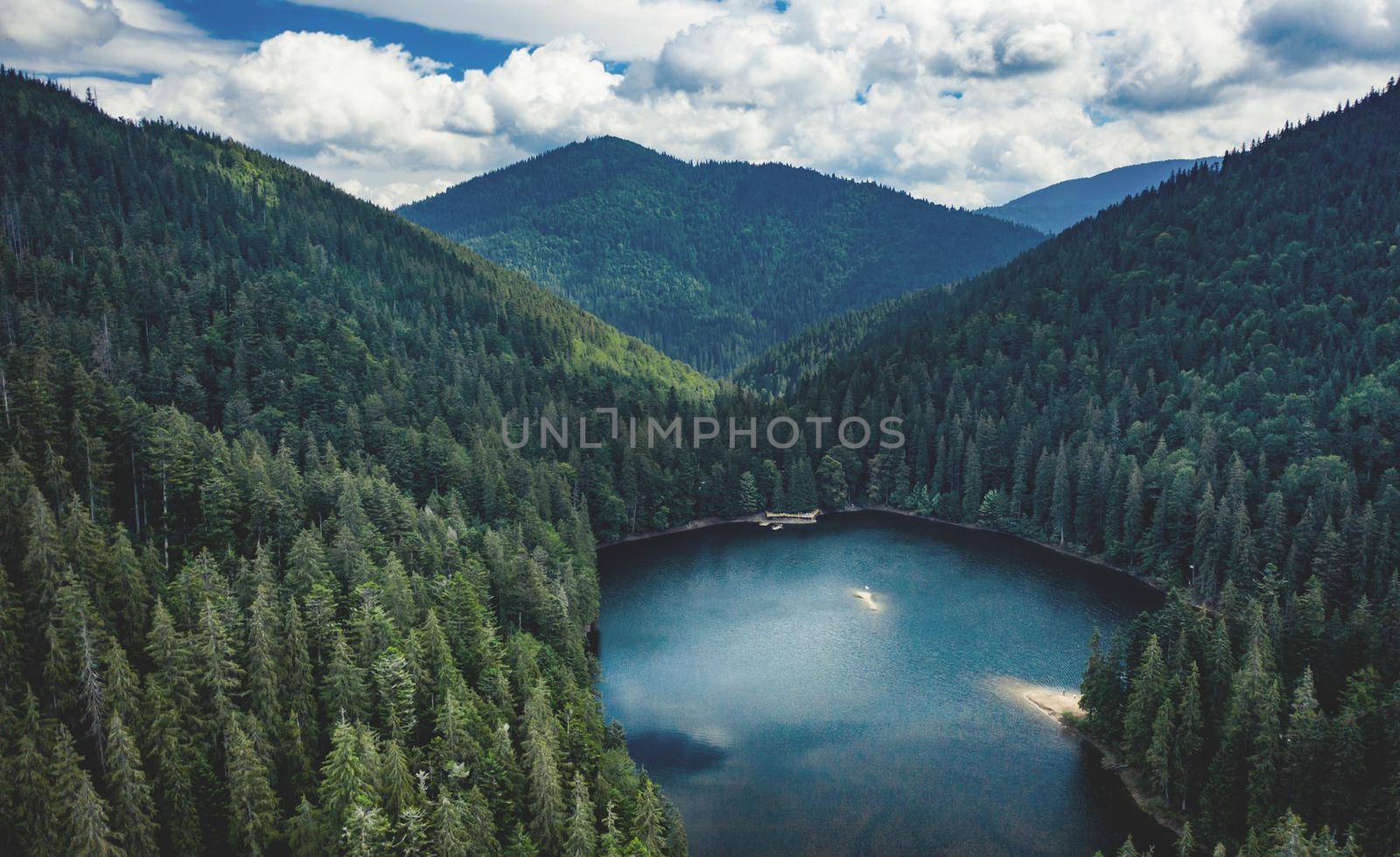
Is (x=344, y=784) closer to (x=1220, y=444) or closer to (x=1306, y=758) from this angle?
(x=1306, y=758)

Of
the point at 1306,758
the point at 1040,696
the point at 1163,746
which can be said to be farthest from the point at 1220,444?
the point at 1306,758

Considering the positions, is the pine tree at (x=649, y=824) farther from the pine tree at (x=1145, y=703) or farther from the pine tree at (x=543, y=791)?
the pine tree at (x=1145, y=703)

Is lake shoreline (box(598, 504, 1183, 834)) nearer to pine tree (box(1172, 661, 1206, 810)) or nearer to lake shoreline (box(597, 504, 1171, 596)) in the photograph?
lake shoreline (box(597, 504, 1171, 596))

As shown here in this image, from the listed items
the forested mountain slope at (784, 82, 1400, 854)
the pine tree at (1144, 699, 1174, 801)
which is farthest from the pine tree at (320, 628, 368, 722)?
the pine tree at (1144, 699, 1174, 801)

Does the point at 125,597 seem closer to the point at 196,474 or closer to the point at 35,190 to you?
the point at 196,474

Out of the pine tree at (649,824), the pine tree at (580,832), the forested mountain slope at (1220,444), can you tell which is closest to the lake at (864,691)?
the forested mountain slope at (1220,444)
